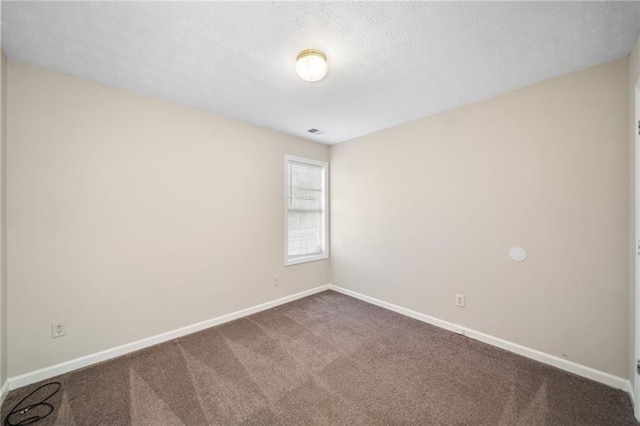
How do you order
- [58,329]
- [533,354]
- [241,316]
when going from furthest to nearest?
[241,316], [533,354], [58,329]

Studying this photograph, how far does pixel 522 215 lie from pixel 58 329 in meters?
4.16

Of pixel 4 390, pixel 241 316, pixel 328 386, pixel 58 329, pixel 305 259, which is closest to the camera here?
pixel 4 390

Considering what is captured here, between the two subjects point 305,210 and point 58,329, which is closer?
point 58,329

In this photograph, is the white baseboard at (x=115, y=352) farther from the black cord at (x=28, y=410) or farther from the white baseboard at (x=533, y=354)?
the white baseboard at (x=533, y=354)

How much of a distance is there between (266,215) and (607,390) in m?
3.52

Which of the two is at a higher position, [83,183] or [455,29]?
[455,29]

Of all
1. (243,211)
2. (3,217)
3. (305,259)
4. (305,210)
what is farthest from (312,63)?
(305,259)

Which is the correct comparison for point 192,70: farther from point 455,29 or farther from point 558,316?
point 558,316

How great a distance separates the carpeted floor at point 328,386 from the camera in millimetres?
1587

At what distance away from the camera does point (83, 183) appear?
209cm

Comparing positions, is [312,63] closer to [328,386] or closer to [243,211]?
[243,211]

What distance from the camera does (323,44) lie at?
1684mm

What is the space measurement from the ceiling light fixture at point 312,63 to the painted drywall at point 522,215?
1.71 m

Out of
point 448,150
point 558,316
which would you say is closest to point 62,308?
point 448,150
